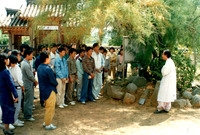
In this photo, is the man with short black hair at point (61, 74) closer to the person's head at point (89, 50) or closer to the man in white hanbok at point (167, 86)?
the person's head at point (89, 50)

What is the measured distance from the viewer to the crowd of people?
528 centimetres

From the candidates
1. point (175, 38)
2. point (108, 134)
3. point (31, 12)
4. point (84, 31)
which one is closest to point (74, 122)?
point (108, 134)

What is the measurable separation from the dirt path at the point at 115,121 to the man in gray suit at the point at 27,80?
0.34 m

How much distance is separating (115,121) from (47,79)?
223 cm

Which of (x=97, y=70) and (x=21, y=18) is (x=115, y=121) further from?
(x=21, y=18)

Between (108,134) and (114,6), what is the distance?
3387mm

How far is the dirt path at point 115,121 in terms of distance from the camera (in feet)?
19.1

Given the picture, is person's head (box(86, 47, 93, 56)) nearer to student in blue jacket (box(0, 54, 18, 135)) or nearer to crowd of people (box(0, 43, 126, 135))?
crowd of people (box(0, 43, 126, 135))

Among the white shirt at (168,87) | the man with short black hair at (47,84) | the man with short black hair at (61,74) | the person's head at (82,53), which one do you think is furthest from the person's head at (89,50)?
the man with short black hair at (47,84)

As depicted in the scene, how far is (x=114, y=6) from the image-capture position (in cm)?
671

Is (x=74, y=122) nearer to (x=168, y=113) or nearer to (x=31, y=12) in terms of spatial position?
(x=168, y=113)

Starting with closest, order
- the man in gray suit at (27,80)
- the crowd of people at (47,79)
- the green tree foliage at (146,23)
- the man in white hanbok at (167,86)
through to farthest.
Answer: the crowd of people at (47,79)
the man in gray suit at (27,80)
the green tree foliage at (146,23)
the man in white hanbok at (167,86)

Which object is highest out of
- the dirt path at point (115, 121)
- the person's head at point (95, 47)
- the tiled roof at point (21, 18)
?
the tiled roof at point (21, 18)

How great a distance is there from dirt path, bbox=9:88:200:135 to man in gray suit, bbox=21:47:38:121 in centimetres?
34
